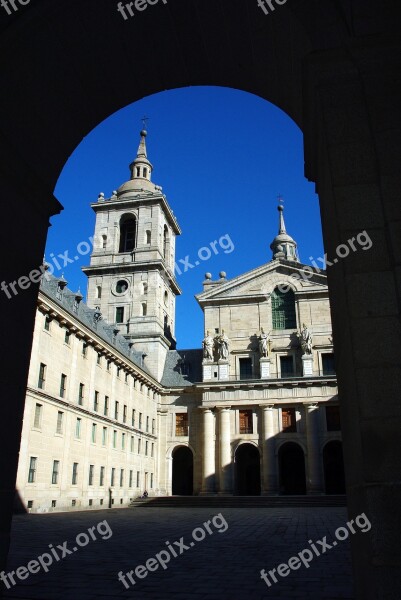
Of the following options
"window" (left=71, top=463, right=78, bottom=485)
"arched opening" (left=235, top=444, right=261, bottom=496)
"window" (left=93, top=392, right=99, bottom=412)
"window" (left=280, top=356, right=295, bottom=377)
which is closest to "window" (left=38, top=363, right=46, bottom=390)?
"window" (left=71, top=463, right=78, bottom=485)

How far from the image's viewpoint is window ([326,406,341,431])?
151 feet

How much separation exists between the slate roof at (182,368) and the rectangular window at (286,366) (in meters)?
9.19

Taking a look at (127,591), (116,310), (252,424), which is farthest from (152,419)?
(127,591)

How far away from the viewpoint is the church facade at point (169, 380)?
34.0 meters

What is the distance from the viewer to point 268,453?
45.9 metres

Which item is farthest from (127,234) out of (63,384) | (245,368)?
(63,384)

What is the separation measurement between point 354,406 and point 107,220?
59.9m

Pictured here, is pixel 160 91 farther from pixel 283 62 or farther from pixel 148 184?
pixel 148 184

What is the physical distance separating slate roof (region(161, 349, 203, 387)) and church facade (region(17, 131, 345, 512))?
0.52ft

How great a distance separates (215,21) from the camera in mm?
6828

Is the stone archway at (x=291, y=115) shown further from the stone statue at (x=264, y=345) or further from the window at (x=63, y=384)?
the stone statue at (x=264, y=345)

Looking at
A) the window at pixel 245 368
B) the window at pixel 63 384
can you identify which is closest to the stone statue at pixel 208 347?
the window at pixel 245 368

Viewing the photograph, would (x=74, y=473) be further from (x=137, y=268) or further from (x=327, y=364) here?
(x=137, y=268)

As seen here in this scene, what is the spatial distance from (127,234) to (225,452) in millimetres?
29813
